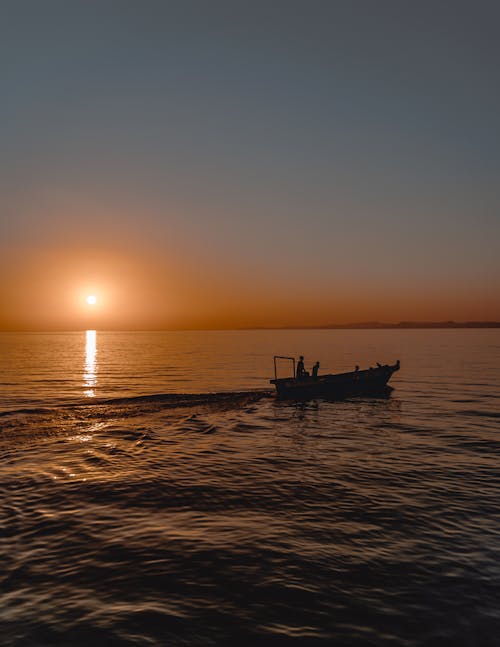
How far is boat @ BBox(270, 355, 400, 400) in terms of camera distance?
42.6m

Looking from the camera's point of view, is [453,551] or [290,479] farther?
[290,479]

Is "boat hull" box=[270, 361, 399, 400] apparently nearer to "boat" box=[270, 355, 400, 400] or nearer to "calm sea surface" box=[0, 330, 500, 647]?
"boat" box=[270, 355, 400, 400]

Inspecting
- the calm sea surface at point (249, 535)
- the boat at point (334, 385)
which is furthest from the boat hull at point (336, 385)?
the calm sea surface at point (249, 535)

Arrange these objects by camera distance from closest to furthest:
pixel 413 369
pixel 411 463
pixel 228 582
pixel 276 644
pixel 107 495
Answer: pixel 276 644 < pixel 228 582 < pixel 107 495 < pixel 411 463 < pixel 413 369

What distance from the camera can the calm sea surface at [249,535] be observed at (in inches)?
381

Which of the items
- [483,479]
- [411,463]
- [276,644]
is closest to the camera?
[276,644]

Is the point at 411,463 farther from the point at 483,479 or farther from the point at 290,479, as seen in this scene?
the point at 290,479

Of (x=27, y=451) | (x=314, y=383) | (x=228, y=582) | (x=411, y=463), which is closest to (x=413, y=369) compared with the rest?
(x=314, y=383)

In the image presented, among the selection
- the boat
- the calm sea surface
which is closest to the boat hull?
the boat

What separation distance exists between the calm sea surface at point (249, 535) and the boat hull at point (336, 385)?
40.5ft

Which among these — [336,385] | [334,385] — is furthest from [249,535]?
[336,385]

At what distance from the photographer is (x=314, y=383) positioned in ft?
142

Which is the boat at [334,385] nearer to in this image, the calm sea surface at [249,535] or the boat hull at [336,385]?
the boat hull at [336,385]

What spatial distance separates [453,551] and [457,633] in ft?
12.3
